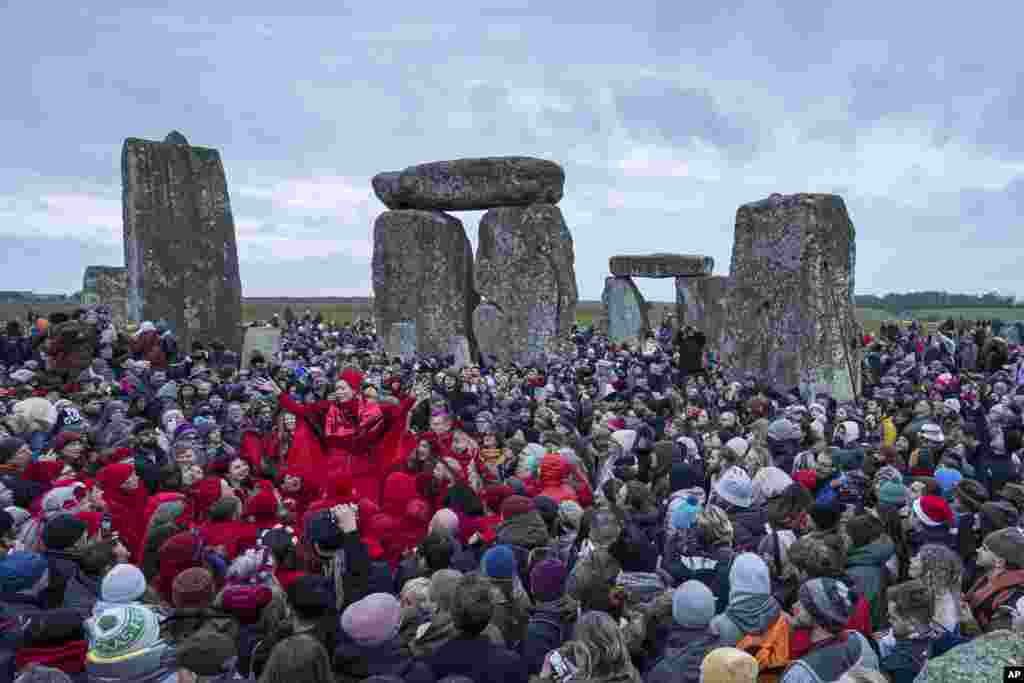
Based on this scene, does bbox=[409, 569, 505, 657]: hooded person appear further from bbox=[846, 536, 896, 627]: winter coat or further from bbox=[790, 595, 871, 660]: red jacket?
bbox=[846, 536, 896, 627]: winter coat

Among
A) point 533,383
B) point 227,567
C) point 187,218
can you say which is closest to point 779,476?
point 227,567

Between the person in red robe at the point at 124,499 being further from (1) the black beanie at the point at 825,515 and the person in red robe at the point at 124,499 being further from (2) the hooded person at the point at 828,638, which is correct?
(1) the black beanie at the point at 825,515

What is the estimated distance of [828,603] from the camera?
11.3ft

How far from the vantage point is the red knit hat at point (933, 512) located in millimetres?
4871

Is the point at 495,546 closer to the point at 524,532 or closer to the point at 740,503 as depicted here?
the point at 524,532

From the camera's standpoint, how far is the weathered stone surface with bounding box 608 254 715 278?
26856 mm

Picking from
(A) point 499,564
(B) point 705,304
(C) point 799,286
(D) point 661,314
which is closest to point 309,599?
(A) point 499,564

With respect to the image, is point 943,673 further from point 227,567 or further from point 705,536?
point 227,567

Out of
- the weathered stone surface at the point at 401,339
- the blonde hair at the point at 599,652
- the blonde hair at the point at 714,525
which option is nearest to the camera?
the blonde hair at the point at 599,652

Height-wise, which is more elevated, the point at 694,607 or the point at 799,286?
the point at 799,286

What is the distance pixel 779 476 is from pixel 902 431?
3.34 meters

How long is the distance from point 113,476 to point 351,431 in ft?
6.50

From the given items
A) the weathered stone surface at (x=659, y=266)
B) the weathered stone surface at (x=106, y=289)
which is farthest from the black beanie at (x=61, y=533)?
the weathered stone surface at (x=659, y=266)

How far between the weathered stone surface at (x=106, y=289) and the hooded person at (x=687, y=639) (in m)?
20.4
